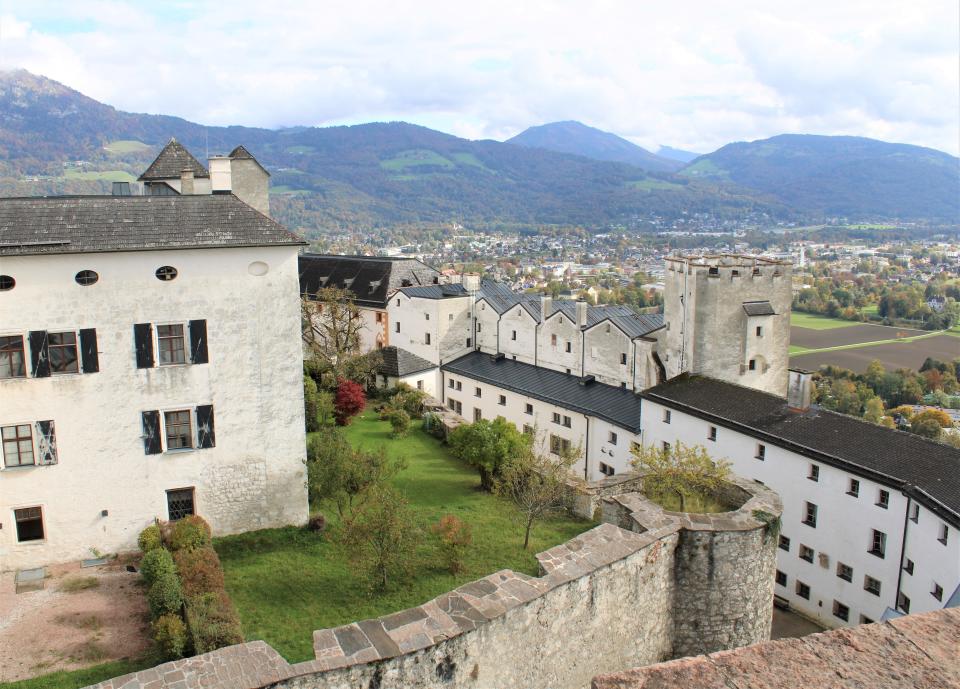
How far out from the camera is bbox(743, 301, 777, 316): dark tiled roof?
36062 mm

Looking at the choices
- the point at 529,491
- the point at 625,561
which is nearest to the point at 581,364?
the point at 529,491

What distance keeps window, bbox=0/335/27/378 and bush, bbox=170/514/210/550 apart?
5.72 meters

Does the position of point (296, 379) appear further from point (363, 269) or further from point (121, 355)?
point (363, 269)

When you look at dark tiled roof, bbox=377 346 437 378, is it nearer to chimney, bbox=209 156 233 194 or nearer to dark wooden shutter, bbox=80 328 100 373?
chimney, bbox=209 156 233 194

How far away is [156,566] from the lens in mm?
17688

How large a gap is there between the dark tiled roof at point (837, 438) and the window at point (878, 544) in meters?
2.11

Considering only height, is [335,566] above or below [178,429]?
below

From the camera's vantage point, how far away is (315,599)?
17656 mm

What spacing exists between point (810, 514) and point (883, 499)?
333cm

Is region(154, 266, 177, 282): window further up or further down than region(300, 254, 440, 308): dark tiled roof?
further up

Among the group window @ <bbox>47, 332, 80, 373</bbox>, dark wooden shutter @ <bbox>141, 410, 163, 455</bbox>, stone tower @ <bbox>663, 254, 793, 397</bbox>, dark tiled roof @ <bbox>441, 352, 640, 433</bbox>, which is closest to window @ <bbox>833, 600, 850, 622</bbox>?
dark tiled roof @ <bbox>441, 352, 640, 433</bbox>

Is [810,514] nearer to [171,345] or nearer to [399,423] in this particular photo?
[399,423]

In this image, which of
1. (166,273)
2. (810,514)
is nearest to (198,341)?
(166,273)

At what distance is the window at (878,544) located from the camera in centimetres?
2558
